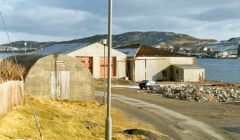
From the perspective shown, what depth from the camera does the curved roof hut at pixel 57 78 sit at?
39781 mm

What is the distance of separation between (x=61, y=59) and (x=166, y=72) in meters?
44.4

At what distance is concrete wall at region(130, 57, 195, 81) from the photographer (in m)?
80.4

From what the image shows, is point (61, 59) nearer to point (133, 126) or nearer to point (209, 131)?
point (133, 126)

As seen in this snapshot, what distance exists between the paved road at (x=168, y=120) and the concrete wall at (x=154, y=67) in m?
27.8

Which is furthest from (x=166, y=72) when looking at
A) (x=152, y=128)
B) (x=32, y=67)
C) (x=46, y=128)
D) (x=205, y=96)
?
(x=46, y=128)

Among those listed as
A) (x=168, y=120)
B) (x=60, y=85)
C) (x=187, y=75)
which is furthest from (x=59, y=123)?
(x=187, y=75)

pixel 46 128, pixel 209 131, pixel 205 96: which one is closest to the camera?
pixel 46 128

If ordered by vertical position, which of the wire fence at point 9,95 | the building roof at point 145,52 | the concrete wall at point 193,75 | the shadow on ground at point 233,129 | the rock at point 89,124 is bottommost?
the shadow on ground at point 233,129

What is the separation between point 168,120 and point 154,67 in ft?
150

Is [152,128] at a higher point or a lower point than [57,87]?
lower

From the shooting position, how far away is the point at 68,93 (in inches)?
1668

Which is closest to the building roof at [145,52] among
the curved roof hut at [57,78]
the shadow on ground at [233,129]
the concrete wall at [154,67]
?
the concrete wall at [154,67]

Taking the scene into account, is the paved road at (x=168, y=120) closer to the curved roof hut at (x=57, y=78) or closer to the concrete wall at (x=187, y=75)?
the curved roof hut at (x=57, y=78)

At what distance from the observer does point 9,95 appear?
26.4 m
